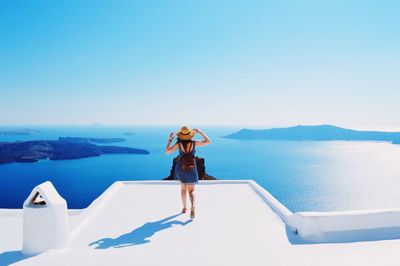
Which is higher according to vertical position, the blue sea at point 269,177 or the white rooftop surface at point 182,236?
the white rooftop surface at point 182,236

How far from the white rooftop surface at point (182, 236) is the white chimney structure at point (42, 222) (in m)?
0.13

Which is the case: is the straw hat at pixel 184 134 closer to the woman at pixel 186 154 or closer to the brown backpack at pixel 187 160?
the woman at pixel 186 154

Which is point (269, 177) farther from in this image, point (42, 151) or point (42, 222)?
point (42, 222)

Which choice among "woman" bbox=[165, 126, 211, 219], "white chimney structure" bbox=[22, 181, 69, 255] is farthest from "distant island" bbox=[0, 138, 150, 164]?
"white chimney structure" bbox=[22, 181, 69, 255]

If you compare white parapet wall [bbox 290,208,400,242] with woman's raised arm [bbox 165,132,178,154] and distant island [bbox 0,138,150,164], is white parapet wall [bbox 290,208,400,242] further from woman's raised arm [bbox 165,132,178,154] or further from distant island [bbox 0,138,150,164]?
distant island [bbox 0,138,150,164]

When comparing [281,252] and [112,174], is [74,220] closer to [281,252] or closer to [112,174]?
[281,252]

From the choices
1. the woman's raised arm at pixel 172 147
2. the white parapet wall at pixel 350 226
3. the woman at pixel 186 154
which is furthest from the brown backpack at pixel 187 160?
the white parapet wall at pixel 350 226

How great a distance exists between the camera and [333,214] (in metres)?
3.68

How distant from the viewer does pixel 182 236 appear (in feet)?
12.7

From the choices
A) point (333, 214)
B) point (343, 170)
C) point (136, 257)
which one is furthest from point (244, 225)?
point (343, 170)

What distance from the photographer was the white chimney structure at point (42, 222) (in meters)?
2.97

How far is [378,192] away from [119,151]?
104696 millimetres

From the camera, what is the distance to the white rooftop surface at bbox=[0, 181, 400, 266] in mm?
2693

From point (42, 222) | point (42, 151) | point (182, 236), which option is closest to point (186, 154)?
point (182, 236)
